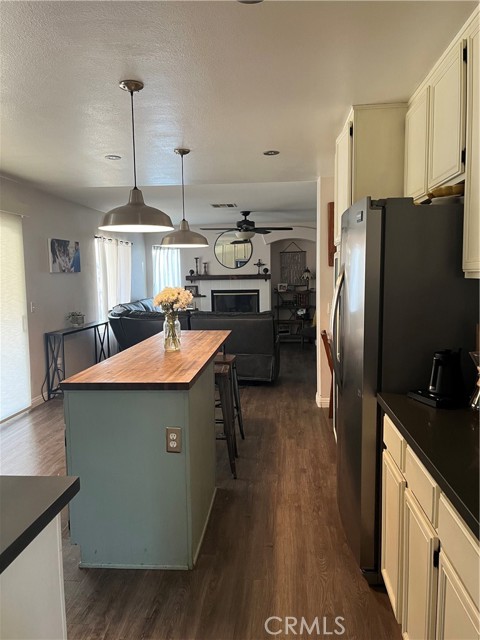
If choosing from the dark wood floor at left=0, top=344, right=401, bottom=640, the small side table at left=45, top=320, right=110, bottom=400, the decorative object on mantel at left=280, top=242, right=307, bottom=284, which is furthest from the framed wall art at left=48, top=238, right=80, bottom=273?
the decorative object on mantel at left=280, top=242, right=307, bottom=284

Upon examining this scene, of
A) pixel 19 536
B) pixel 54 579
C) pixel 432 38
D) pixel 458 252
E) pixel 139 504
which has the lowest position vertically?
pixel 139 504

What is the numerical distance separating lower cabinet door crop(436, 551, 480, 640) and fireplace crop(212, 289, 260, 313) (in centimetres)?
856

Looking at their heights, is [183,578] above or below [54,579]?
below

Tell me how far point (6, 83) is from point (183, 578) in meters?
2.62

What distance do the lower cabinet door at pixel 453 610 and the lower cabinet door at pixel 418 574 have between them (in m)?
0.05

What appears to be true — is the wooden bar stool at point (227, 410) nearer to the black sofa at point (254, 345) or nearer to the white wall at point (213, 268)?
the black sofa at point (254, 345)

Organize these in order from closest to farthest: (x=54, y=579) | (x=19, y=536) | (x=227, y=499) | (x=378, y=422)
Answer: (x=19, y=536), (x=54, y=579), (x=378, y=422), (x=227, y=499)

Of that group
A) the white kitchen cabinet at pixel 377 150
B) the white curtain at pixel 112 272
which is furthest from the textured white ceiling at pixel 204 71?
the white curtain at pixel 112 272

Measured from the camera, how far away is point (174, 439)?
219cm

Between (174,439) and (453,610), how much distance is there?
135 centimetres

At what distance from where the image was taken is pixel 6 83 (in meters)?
2.26

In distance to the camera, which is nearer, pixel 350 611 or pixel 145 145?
pixel 350 611

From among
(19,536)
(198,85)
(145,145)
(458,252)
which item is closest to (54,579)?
(19,536)

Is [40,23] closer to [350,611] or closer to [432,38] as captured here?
[432,38]
